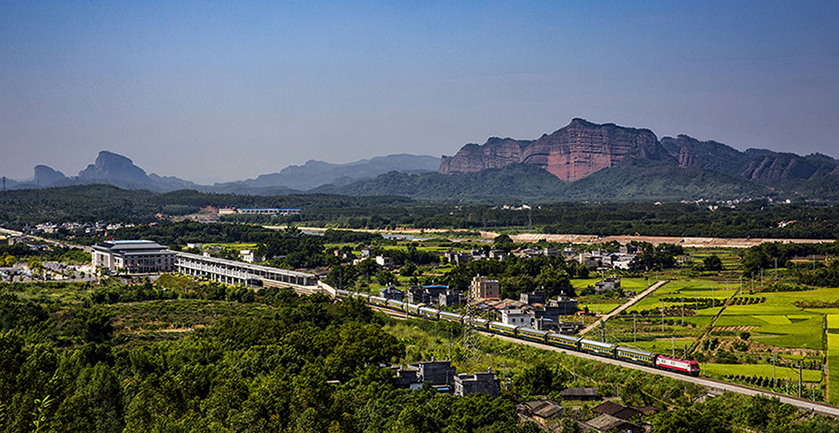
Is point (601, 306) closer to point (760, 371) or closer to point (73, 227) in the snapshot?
point (760, 371)

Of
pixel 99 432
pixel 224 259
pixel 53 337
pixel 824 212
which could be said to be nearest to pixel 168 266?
pixel 224 259

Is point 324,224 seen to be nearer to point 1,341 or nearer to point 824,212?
point 824,212

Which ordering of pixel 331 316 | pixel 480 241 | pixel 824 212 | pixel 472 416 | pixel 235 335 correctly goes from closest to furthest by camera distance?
pixel 472 416 → pixel 235 335 → pixel 331 316 → pixel 480 241 → pixel 824 212

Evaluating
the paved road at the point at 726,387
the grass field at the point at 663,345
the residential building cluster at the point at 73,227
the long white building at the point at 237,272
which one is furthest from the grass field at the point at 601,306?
the residential building cluster at the point at 73,227

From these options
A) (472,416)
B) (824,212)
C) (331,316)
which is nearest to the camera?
(472,416)

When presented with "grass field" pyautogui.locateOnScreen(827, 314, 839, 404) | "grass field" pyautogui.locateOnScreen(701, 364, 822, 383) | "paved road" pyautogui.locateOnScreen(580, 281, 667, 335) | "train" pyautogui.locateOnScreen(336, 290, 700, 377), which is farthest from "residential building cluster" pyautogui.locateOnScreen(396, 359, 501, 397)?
"paved road" pyautogui.locateOnScreen(580, 281, 667, 335)

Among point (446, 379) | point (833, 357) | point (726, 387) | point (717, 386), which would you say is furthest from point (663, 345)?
point (446, 379)
